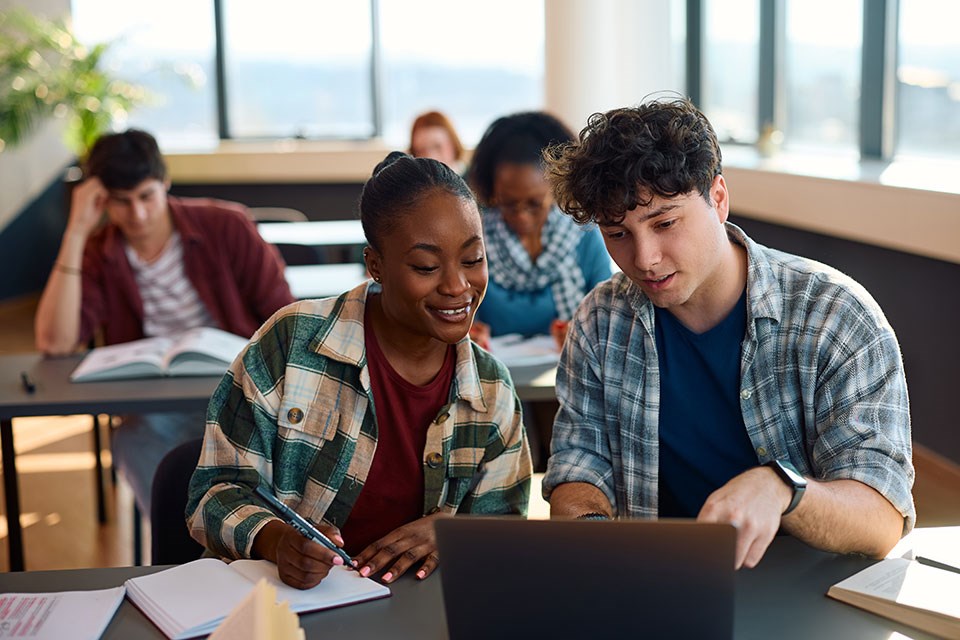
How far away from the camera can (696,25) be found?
21.0 feet

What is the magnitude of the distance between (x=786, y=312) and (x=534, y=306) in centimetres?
150

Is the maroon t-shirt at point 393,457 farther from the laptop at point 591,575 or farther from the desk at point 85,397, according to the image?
the desk at point 85,397

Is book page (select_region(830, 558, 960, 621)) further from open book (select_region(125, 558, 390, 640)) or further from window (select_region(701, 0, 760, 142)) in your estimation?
window (select_region(701, 0, 760, 142))

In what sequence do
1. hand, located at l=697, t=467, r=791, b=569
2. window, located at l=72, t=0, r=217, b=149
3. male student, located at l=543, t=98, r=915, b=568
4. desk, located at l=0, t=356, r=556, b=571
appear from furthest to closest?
window, located at l=72, t=0, r=217, b=149 → desk, located at l=0, t=356, r=556, b=571 → male student, located at l=543, t=98, r=915, b=568 → hand, located at l=697, t=467, r=791, b=569

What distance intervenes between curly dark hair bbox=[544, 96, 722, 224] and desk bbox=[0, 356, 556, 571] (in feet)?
3.23

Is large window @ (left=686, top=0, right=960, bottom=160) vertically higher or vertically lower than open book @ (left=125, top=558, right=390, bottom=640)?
higher

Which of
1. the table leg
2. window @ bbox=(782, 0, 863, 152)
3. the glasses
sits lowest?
the table leg

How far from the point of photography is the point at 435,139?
16.5ft

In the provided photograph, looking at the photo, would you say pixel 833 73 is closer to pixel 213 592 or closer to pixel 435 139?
pixel 435 139

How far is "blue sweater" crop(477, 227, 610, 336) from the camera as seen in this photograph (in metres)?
3.12

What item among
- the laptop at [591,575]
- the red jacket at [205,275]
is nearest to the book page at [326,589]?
the laptop at [591,575]

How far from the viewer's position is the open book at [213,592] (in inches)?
51.7

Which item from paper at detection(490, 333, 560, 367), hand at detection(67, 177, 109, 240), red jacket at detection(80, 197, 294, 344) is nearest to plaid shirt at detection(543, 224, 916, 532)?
paper at detection(490, 333, 560, 367)

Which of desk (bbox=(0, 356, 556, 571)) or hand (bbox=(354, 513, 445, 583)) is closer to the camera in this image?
hand (bbox=(354, 513, 445, 583))
